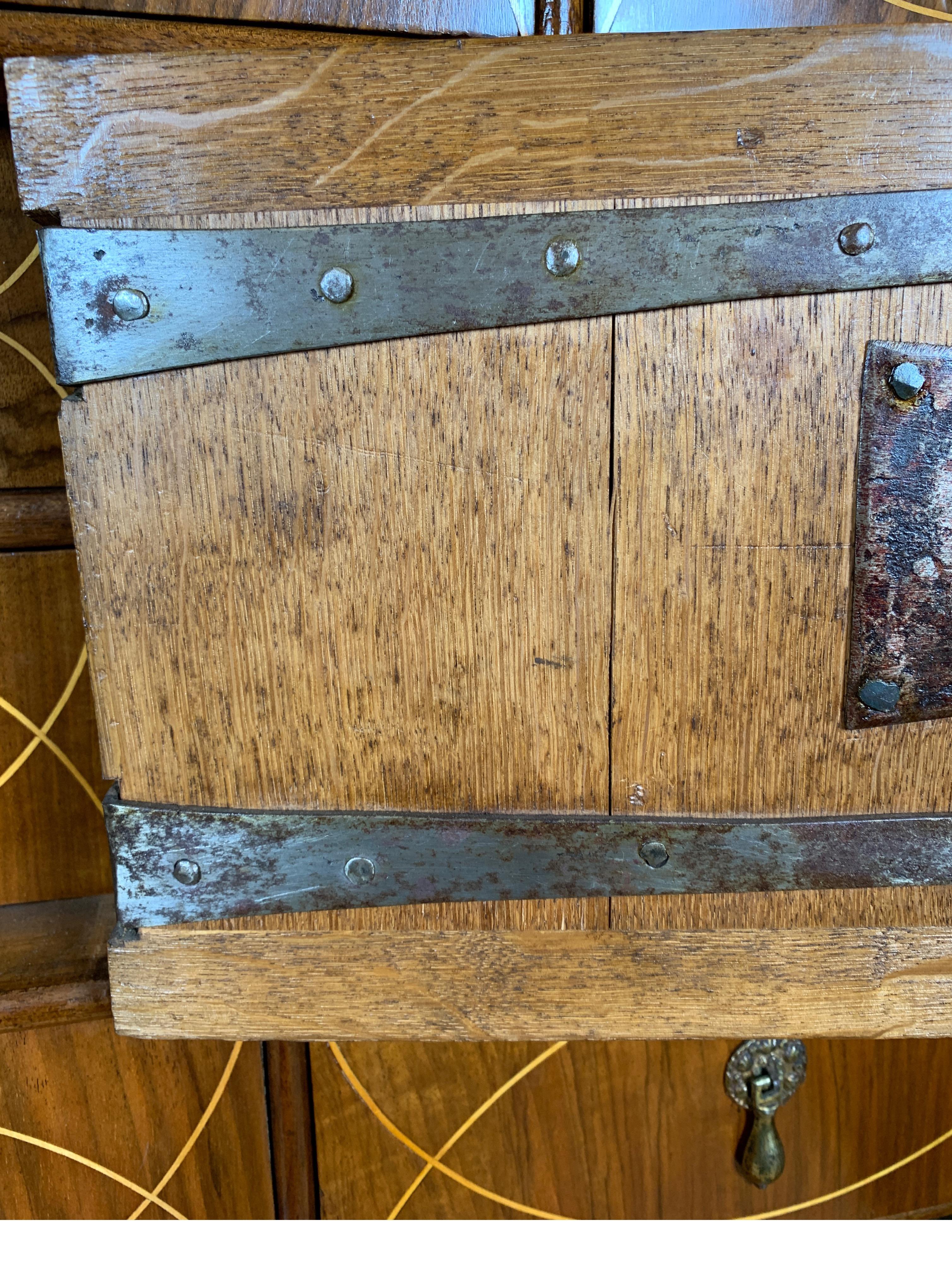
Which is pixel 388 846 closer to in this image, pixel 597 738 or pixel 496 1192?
pixel 597 738

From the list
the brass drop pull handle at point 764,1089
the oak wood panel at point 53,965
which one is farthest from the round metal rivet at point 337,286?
the brass drop pull handle at point 764,1089

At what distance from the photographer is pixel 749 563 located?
50cm

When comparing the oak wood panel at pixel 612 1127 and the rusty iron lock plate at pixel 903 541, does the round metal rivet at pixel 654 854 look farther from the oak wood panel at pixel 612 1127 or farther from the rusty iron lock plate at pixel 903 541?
the oak wood panel at pixel 612 1127

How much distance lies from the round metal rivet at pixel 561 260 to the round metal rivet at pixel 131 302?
0.69 ft

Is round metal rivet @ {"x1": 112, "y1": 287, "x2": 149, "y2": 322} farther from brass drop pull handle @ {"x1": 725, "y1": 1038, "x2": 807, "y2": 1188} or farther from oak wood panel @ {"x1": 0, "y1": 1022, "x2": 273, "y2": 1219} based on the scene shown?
brass drop pull handle @ {"x1": 725, "y1": 1038, "x2": 807, "y2": 1188}

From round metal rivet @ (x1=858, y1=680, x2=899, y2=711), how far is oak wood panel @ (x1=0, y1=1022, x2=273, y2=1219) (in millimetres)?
578

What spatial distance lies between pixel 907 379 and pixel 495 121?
0.25m

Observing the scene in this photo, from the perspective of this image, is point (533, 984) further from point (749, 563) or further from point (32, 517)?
point (32, 517)

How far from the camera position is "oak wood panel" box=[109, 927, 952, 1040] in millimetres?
553

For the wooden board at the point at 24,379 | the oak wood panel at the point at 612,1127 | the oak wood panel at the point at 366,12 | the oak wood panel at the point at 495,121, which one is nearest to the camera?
the oak wood panel at the point at 495,121

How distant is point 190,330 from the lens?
1.57 ft

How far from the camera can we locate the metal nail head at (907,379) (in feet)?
1.57

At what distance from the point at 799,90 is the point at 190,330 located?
0.34 meters

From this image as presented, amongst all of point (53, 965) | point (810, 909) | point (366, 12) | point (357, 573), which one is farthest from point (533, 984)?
point (366, 12)
